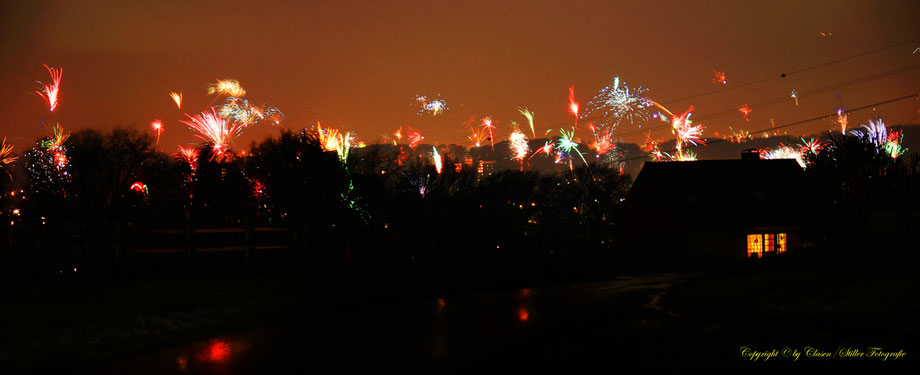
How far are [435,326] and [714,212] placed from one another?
1461 inches

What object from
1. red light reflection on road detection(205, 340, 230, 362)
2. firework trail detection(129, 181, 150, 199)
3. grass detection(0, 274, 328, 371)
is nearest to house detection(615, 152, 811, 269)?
grass detection(0, 274, 328, 371)

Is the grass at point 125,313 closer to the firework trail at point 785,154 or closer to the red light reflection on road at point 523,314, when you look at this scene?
the red light reflection on road at point 523,314

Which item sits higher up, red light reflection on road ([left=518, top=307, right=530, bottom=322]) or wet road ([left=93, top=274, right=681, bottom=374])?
wet road ([left=93, top=274, right=681, bottom=374])

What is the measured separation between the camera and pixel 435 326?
12227 millimetres

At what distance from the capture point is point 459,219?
4103 cm

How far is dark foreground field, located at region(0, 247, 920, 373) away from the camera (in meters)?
8.82

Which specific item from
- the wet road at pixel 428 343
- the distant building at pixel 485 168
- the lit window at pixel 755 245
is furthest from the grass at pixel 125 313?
the distant building at pixel 485 168

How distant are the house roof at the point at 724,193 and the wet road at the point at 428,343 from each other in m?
32.7

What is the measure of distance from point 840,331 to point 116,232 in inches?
561

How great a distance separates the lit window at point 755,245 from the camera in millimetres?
44531

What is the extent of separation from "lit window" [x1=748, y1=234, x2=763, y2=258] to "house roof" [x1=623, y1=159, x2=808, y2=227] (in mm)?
798

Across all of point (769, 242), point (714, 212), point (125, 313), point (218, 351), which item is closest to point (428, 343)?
point (218, 351)

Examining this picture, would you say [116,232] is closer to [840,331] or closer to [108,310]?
[108,310]

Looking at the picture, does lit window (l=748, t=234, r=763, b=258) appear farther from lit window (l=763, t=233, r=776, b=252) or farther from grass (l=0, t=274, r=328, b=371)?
grass (l=0, t=274, r=328, b=371)
